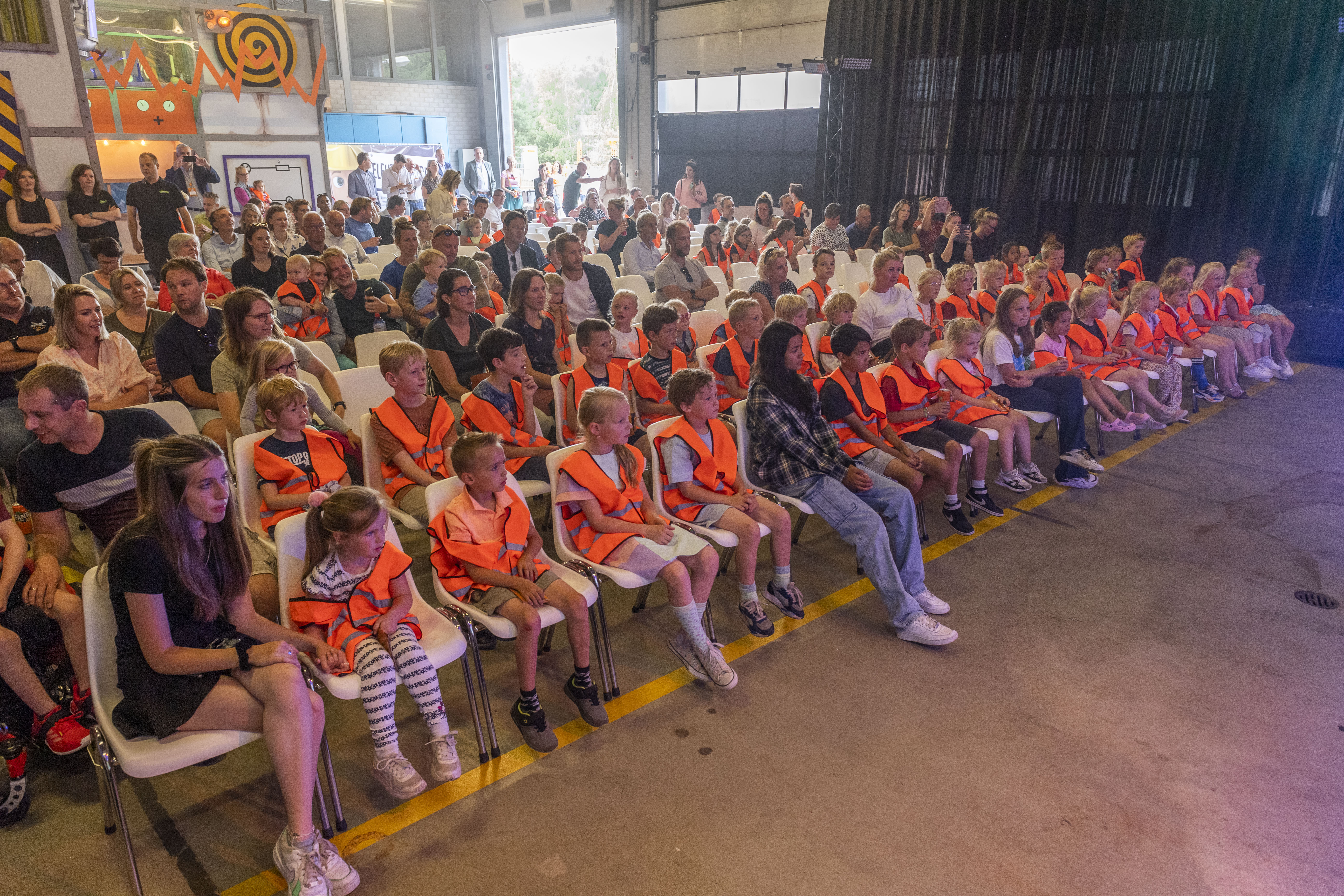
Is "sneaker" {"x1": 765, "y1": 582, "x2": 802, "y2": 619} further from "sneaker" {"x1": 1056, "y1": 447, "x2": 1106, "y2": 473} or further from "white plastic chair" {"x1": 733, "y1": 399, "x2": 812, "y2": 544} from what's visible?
"sneaker" {"x1": 1056, "y1": 447, "x2": 1106, "y2": 473}

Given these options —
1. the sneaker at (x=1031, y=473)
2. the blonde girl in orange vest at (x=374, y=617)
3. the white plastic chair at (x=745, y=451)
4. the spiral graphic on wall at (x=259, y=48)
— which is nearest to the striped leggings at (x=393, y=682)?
the blonde girl in orange vest at (x=374, y=617)

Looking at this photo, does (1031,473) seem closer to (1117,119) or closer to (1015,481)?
(1015,481)

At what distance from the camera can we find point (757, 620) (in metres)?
3.67

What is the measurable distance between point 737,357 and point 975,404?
1449 millimetres

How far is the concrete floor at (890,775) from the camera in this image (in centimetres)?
243

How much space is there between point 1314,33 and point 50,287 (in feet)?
38.4

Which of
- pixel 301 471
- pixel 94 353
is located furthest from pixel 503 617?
pixel 94 353

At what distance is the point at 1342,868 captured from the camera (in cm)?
247

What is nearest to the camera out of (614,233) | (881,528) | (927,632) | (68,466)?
(68,466)

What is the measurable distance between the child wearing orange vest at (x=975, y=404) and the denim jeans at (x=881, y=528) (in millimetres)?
1105

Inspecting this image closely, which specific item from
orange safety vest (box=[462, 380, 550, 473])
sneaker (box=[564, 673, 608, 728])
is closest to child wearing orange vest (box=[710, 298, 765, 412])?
orange safety vest (box=[462, 380, 550, 473])

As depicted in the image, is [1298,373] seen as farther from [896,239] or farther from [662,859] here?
[662,859]

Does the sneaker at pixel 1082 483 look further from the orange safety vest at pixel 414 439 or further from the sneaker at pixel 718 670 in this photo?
the orange safety vest at pixel 414 439

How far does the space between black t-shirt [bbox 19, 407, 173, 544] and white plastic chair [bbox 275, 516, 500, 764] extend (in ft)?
2.05
